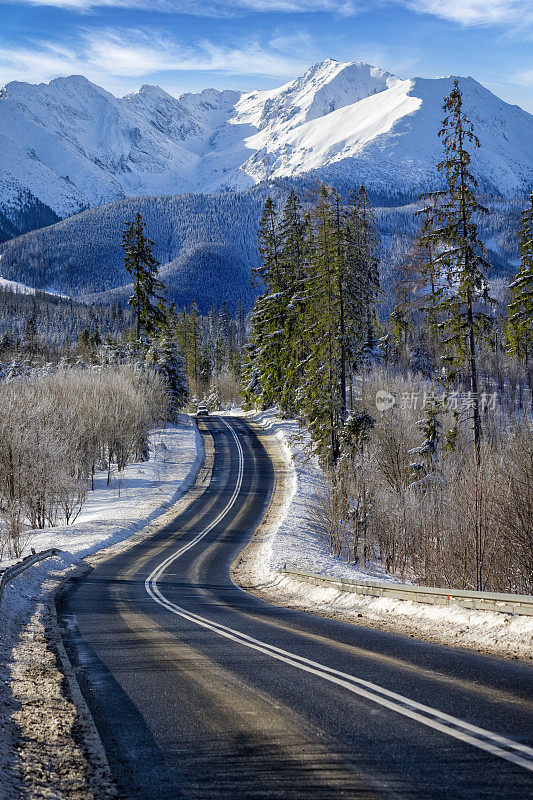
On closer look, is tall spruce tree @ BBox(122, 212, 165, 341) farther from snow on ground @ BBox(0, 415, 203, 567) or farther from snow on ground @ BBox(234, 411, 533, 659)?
snow on ground @ BBox(234, 411, 533, 659)

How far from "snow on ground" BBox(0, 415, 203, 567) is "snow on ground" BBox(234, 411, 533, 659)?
7.24 meters

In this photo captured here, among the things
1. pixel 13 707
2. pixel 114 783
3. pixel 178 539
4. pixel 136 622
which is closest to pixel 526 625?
pixel 114 783

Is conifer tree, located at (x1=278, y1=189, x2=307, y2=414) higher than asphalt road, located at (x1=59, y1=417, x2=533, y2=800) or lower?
higher

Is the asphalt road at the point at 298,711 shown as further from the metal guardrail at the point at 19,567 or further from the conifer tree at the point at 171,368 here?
the conifer tree at the point at 171,368

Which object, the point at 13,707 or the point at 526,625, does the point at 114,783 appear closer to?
the point at 13,707

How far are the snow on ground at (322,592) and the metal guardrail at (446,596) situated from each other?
0.34ft

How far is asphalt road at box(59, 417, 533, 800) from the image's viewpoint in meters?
4.83

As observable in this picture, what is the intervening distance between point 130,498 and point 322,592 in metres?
26.8

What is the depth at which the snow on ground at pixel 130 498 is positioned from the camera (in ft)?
98.1

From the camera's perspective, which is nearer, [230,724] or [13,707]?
[230,724]

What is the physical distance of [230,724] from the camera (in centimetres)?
618

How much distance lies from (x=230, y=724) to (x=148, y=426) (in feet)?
155

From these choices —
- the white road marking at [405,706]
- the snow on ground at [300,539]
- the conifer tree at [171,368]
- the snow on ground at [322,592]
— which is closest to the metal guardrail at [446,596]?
the snow on ground at [322,592]

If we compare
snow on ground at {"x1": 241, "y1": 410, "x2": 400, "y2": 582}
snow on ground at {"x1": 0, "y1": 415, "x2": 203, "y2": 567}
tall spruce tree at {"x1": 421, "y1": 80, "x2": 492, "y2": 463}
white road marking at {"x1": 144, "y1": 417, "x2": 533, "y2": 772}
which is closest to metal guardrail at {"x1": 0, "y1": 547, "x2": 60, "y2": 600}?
snow on ground at {"x1": 0, "y1": 415, "x2": 203, "y2": 567}
